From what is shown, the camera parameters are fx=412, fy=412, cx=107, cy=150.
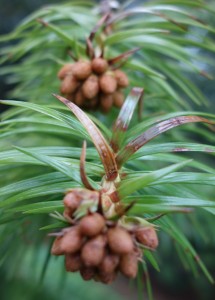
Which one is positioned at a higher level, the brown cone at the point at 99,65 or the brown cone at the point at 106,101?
the brown cone at the point at 99,65

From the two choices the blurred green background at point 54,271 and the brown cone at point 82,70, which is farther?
the blurred green background at point 54,271

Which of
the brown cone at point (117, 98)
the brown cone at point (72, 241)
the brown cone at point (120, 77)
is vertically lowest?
the brown cone at point (72, 241)

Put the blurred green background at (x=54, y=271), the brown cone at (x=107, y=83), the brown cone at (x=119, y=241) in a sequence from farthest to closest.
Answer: the blurred green background at (x=54, y=271), the brown cone at (x=107, y=83), the brown cone at (x=119, y=241)

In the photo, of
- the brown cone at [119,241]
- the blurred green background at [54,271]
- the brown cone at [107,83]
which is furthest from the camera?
the blurred green background at [54,271]

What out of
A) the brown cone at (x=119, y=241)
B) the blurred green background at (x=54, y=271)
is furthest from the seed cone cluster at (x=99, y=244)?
the blurred green background at (x=54, y=271)

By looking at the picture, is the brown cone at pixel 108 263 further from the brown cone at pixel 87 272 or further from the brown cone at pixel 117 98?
the brown cone at pixel 117 98

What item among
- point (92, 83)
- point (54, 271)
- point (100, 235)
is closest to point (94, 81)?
point (92, 83)

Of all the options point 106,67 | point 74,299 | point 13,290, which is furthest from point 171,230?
point 74,299
